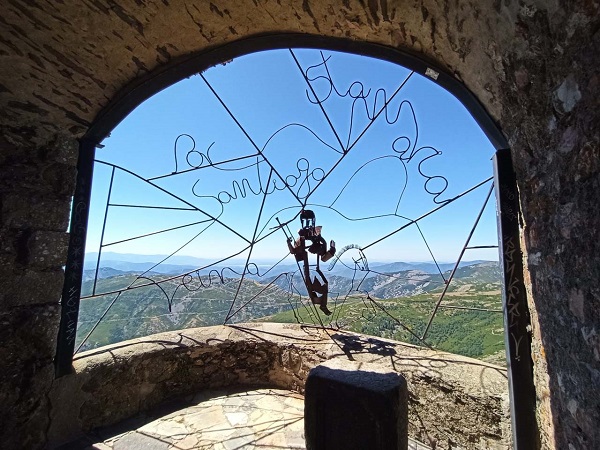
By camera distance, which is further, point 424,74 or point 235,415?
point 235,415

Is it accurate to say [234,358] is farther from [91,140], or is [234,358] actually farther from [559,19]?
[559,19]

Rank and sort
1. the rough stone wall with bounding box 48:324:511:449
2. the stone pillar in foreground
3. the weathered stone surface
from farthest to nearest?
the rough stone wall with bounding box 48:324:511:449, the weathered stone surface, the stone pillar in foreground

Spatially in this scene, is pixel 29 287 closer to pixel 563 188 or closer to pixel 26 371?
pixel 26 371

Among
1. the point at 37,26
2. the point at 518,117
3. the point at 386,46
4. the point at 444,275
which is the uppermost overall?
the point at 386,46

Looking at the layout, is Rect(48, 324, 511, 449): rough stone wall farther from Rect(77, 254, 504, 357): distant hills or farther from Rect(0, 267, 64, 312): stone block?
Rect(0, 267, 64, 312): stone block

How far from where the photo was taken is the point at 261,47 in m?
1.79

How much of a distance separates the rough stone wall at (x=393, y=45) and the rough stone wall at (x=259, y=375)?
0.30 meters

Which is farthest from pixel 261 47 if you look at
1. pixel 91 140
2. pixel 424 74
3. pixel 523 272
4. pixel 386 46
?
pixel 523 272

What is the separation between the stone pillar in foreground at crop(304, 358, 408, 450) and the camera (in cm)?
120

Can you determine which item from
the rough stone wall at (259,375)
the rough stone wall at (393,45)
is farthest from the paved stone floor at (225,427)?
the rough stone wall at (393,45)

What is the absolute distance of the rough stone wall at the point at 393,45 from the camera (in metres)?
0.78

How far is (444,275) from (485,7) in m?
1.92

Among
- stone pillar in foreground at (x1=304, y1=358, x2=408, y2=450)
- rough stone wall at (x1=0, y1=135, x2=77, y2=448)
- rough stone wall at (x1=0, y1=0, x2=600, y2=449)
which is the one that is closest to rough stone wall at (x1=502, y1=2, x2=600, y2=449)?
rough stone wall at (x1=0, y1=0, x2=600, y2=449)

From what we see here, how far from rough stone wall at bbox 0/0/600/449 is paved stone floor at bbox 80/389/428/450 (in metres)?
0.63
